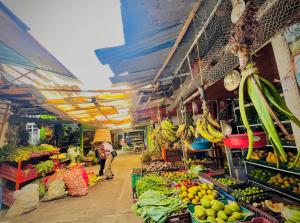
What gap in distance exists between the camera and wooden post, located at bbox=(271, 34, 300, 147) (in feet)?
6.70

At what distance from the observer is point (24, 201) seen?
534 cm

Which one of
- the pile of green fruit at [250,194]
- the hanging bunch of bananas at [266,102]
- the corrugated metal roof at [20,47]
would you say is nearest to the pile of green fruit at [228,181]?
the pile of green fruit at [250,194]

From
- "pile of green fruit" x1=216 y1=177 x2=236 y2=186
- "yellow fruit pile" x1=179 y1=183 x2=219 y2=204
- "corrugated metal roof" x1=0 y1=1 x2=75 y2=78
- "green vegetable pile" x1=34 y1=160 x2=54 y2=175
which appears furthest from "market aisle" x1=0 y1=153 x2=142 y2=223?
"corrugated metal roof" x1=0 y1=1 x2=75 y2=78

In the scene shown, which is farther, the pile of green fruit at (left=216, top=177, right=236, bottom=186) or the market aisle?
the market aisle

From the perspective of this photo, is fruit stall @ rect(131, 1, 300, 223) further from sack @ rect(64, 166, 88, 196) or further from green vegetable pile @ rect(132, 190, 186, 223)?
sack @ rect(64, 166, 88, 196)

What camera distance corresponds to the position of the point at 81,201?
591 centimetres

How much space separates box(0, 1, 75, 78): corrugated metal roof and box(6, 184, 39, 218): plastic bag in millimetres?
4212

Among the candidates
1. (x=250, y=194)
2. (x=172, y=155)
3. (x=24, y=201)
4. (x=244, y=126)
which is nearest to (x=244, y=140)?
(x=244, y=126)

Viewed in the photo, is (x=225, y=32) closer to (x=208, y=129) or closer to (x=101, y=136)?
(x=208, y=129)

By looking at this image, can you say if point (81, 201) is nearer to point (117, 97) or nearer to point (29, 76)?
point (117, 97)

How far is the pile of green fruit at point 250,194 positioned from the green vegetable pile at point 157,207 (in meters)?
1.30

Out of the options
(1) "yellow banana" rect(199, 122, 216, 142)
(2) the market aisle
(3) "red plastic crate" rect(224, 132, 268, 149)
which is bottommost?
(2) the market aisle

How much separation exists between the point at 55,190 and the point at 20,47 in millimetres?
5558

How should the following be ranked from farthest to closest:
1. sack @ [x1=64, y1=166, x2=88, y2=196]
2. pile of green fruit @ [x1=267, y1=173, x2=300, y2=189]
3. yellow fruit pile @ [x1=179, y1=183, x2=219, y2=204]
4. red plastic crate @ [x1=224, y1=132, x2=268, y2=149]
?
1. sack @ [x1=64, y1=166, x2=88, y2=196]
2. pile of green fruit @ [x1=267, y1=173, x2=300, y2=189]
3. yellow fruit pile @ [x1=179, y1=183, x2=219, y2=204]
4. red plastic crate @ [x1=224, y1=132, x2=268, y2=149]
